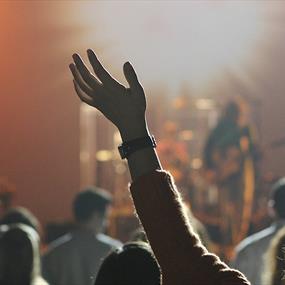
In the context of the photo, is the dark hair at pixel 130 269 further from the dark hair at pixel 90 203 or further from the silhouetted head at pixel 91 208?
the dark hair at pixel 90 203

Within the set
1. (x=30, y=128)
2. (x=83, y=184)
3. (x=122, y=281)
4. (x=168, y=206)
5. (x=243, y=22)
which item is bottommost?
(x=122, y=281)

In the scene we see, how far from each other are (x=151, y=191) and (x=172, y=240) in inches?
4.6

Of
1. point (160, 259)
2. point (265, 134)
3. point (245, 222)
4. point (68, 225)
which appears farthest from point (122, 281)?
point (265, 134)

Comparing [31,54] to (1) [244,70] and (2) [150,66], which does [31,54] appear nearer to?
(2) [150,66]

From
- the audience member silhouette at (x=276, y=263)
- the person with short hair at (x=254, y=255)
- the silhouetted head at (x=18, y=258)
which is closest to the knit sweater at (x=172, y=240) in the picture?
the audience member silhouette at (x=276, y=263)

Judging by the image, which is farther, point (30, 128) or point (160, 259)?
point (30, 128)

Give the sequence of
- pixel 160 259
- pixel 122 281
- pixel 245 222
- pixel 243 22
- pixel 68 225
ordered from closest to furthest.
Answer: pixel 160 259, pixel 122 281, pixel 68 225, pixel 245 222, pixel 243 22

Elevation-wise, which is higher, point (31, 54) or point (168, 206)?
point (31, 54)

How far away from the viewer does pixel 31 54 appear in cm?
1194

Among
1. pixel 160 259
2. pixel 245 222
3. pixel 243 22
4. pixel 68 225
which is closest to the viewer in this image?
pixel 160 259

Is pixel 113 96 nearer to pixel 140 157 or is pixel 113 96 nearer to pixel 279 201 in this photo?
pixel 140 157

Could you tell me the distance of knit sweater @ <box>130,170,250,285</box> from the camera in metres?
1.83

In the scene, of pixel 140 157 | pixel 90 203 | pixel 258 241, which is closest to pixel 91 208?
pixel 90 203

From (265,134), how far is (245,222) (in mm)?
1744
